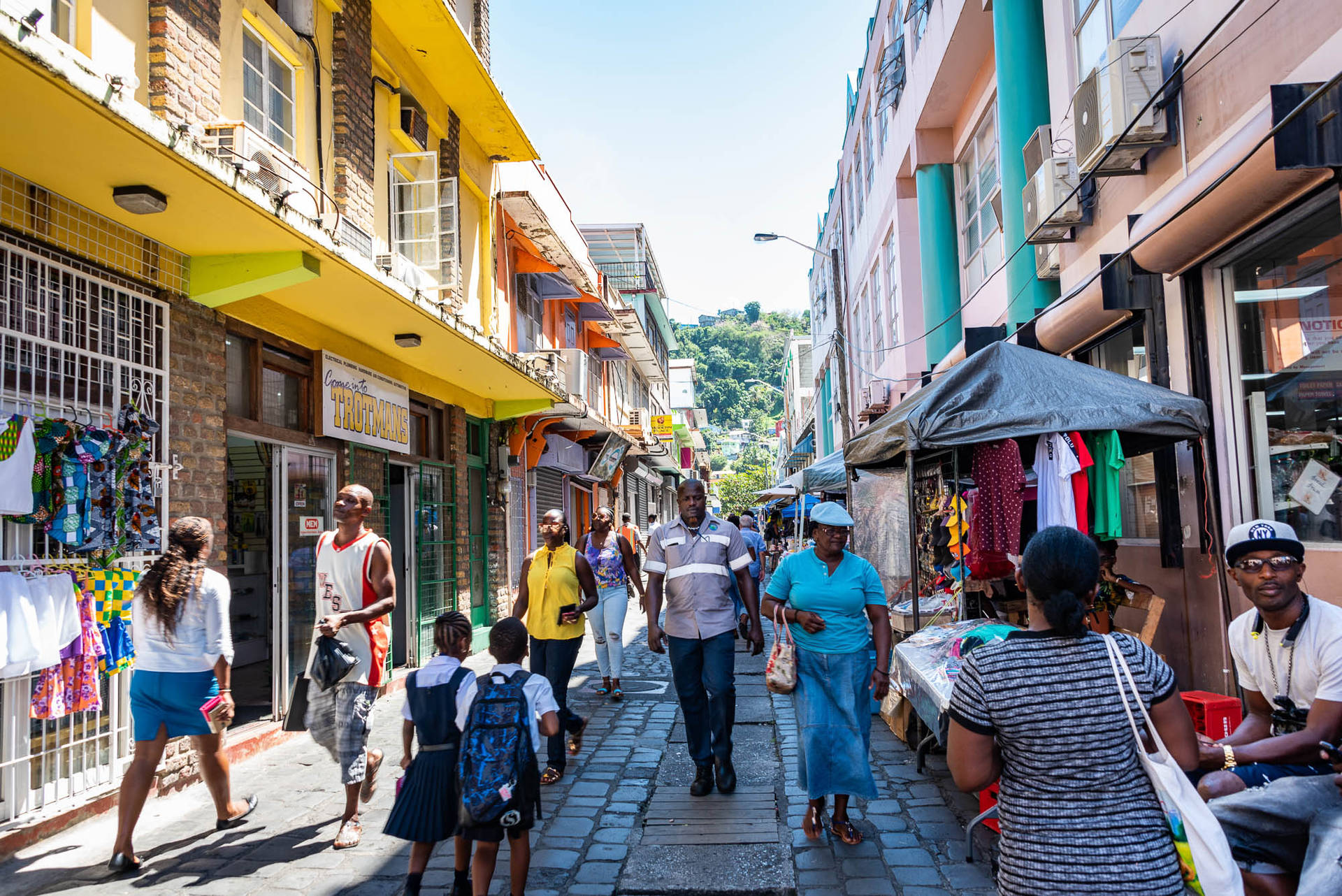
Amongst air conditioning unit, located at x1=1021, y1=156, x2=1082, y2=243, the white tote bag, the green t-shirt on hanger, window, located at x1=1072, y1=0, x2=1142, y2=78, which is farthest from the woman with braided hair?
window, located at x1=1072, y1=0, x2=1142, y2=78

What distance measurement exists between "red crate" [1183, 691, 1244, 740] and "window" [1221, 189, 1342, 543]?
4.20ft

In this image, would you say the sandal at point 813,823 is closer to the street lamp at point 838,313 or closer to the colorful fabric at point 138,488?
the colorful fabric at point 138,488

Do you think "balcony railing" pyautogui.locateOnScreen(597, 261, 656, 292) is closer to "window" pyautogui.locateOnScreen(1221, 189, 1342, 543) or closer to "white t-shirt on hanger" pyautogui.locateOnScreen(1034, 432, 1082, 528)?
"window" pyautogui.locateOnScreen(1221, 189, 1342, 543)

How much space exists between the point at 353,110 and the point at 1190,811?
888 cm

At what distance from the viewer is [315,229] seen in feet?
19.7

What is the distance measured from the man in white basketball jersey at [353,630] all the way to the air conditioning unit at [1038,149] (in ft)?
22.7

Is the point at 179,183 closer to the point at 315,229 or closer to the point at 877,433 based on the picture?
the point at 315,229

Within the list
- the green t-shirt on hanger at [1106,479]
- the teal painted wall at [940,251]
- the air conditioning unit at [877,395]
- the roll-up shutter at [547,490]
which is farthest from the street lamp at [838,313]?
the green t-shirt on hanger at [1106,479]

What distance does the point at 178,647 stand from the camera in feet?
15.3

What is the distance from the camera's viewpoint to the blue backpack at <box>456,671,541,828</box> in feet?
12.0

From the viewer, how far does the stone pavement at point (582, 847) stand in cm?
420

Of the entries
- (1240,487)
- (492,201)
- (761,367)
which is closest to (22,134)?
(1240,487)

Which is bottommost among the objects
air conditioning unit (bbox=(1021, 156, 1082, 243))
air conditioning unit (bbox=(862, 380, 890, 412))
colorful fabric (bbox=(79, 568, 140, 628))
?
colorful fabric (bbox=(79, 568, 140, 628))

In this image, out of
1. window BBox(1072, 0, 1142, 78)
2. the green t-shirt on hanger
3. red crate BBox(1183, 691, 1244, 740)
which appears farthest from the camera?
window BBox(1072, 0, 1142, 78)
